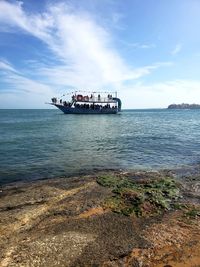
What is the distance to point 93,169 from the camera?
19.1 m

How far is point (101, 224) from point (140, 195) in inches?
121

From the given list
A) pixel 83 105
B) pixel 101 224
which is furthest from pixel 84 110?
pixel 101 224

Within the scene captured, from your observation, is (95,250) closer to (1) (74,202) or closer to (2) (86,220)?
(2) (86,220)

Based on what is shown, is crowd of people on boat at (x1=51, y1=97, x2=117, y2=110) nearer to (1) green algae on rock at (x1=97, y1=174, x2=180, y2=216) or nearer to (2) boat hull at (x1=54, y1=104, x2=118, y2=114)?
(2) boat hull at (x1=54, y1=104, x2=118, y2=114)

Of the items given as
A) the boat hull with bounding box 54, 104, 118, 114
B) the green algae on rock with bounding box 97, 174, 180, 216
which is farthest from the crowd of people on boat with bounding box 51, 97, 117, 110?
the green algae on rock with bounding box 97, 174, 180, 216

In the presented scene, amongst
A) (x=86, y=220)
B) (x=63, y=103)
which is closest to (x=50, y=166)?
(x=86, y=220)

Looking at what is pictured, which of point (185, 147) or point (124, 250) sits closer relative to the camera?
point (124, 250)

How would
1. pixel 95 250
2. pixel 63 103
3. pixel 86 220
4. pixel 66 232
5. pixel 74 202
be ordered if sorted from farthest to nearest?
pixel 63 103 → pixel 74 202 → pixel 86 220 → pixel 66 232 → pixel 95 250

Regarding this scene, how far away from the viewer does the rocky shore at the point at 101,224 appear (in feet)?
24.3

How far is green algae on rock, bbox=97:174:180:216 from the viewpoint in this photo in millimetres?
10750

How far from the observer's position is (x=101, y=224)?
Answer: 9.28 m

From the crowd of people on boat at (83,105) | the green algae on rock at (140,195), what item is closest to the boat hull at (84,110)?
the crowd of people on boat at (83,105)

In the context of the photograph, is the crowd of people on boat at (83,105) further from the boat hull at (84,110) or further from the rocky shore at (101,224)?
the rocky shore at (101,224)

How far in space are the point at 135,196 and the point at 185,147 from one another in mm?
18871
